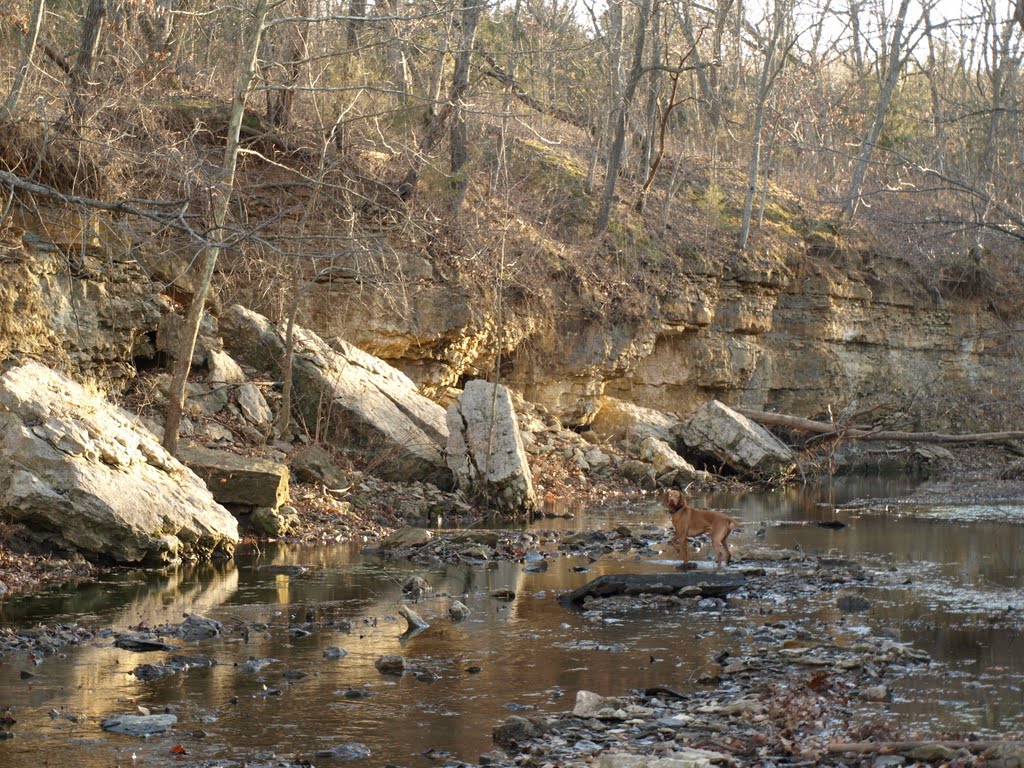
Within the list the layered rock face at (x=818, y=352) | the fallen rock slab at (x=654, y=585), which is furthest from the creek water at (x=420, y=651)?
the layered rock face at (x=818, y=352)

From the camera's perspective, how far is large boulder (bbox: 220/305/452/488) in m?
20.1

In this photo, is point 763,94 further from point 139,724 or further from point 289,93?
point 139,724

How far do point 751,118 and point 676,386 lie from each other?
1579cm

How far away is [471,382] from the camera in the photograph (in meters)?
21.3

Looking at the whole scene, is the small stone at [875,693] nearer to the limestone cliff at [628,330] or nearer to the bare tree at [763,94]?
the limestone cliff at [628,330]

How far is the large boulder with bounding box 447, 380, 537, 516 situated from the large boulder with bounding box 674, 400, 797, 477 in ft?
25.8

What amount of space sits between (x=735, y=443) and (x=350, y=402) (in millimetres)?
10474

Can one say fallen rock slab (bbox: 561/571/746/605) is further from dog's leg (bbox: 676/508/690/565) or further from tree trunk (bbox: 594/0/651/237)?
tree trunk (bbox: 594/0/651/237)

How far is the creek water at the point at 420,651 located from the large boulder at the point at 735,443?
10.5 meters

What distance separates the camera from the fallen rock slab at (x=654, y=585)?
11859mm

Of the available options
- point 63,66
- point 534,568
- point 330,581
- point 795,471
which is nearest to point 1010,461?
point 795,471

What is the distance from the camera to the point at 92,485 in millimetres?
13203

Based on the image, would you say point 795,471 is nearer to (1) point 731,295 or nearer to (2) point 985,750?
(1) point 731,295

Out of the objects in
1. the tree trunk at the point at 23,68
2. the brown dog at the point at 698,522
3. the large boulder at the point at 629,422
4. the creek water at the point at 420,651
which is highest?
the tree trunk at the point at 23,68
